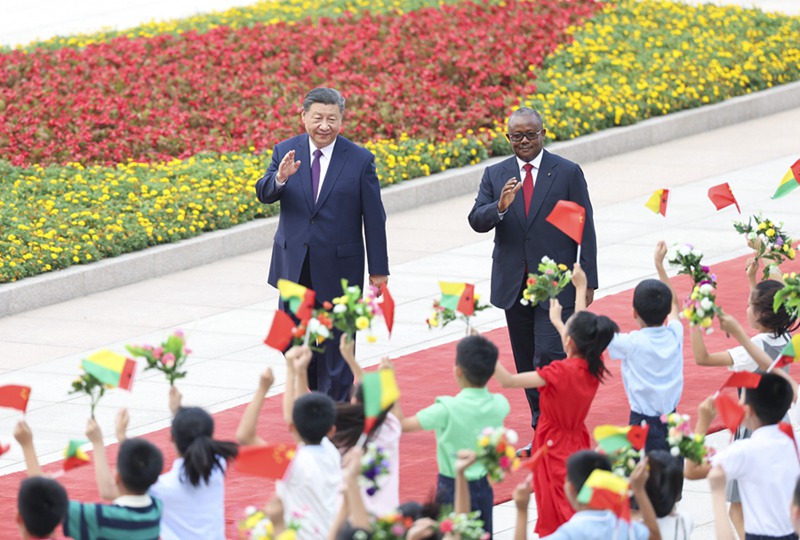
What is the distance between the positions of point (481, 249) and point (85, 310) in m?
3.46

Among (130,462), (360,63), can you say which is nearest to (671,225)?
(360,63)

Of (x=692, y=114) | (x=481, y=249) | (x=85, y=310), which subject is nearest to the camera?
(x=85, y=310)

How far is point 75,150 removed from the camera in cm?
1642

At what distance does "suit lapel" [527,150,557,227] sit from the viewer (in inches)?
361

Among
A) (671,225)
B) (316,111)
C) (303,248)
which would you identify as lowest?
(671,225)

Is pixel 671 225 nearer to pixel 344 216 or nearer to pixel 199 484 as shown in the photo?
pixel 344 216

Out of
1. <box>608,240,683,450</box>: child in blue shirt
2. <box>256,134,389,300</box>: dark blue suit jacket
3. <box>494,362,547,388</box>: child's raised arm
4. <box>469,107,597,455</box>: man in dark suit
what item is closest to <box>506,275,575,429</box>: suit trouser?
<box>469,107,597,455</box>: man in dark suit

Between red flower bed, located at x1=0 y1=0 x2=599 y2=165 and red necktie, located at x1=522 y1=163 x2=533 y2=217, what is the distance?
7863 millimetres

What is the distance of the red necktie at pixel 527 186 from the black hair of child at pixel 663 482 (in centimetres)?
325

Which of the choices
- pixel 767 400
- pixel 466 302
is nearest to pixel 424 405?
pixel 466 302

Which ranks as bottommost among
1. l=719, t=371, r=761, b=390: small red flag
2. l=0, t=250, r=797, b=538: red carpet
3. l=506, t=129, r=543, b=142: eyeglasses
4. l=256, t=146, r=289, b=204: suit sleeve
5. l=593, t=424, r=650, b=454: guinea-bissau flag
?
l=0, t=250, r=797, b=538: red carpet

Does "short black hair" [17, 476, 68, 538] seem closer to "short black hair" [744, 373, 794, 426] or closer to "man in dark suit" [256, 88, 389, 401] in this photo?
"short black hair" [744, 373, 794, 426]

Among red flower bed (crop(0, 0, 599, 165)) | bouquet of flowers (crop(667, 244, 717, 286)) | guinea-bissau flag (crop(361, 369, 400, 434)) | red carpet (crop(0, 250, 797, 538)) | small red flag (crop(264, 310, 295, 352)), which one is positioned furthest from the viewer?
red flower bed (crop(0, 0, 599, 165))

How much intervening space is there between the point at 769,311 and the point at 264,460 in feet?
9.84
